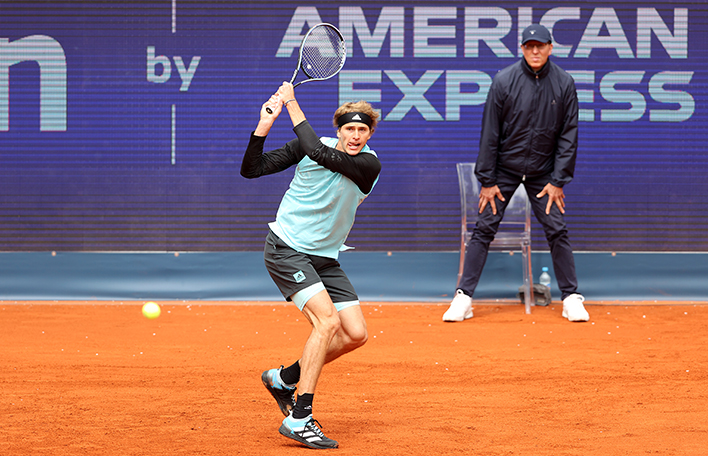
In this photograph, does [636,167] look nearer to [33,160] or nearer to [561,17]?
[561,17]

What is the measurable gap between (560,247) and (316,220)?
147 inches

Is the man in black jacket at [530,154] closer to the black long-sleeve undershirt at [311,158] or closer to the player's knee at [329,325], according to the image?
the black long-sleeve undershirt at [311,158]

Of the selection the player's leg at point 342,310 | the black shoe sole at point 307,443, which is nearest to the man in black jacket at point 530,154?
the player's leg at point 342,310

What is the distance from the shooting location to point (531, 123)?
6.94m

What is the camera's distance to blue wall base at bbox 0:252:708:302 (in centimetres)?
797

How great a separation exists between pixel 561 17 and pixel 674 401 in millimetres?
4721

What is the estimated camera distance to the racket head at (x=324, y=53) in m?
4.49

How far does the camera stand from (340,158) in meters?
3.81

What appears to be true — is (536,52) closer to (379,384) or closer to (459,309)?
(459,309)

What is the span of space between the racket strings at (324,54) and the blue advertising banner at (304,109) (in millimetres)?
3357

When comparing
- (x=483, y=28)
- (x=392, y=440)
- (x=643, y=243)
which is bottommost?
(x=392, y=440)

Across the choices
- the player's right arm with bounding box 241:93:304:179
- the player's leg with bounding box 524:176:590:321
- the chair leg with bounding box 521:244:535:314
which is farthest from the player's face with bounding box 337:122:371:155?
the chair leg with bounding box 521:244:535:314

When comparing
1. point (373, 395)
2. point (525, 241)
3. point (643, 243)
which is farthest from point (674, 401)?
point (643, 243)

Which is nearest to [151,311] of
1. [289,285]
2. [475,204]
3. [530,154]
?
[475,204]
